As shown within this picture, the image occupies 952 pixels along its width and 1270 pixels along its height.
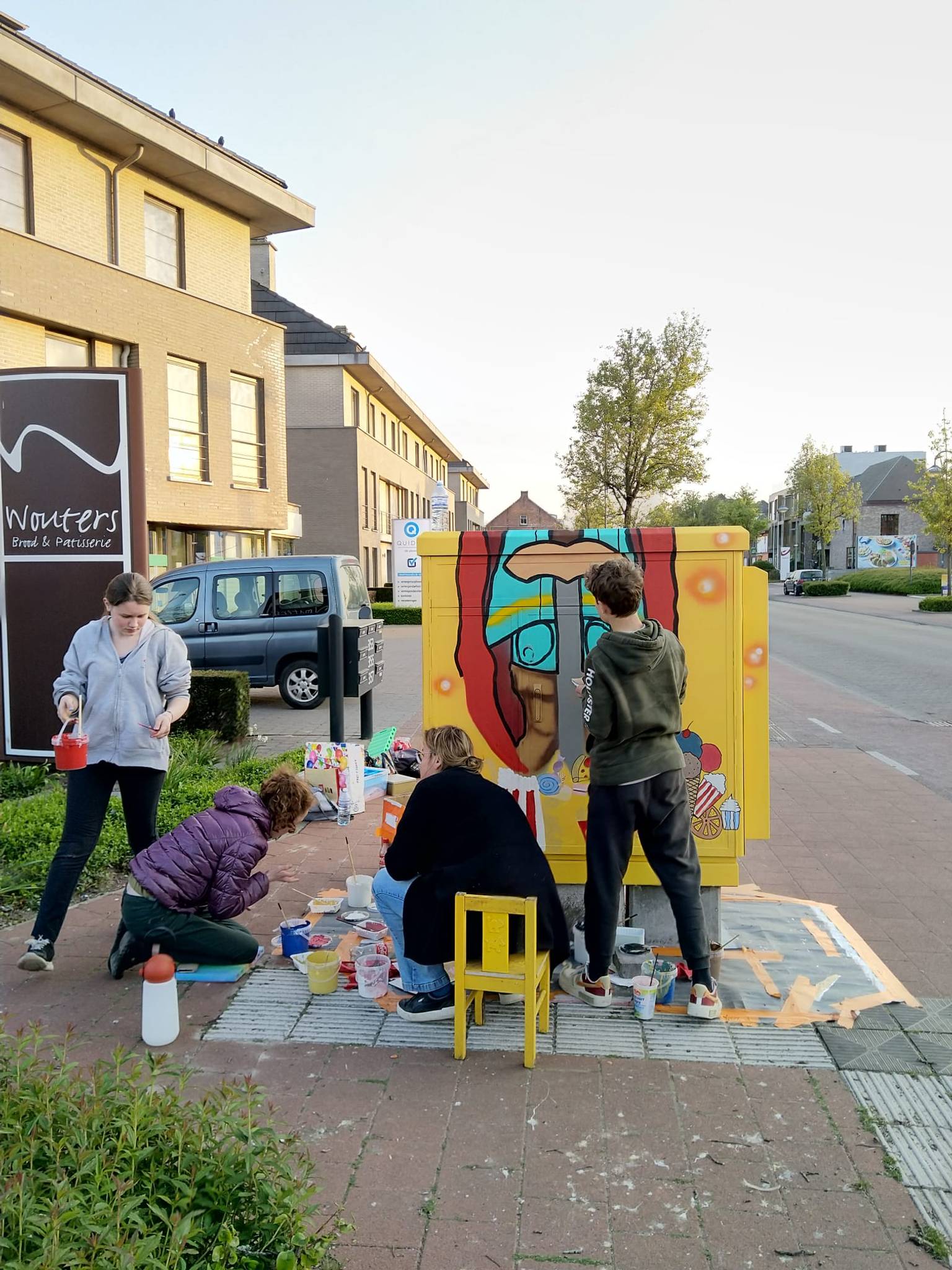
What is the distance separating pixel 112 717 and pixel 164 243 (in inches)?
775

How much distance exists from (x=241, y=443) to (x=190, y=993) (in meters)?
20.8

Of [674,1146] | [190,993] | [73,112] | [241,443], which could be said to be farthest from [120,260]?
[674,1146]

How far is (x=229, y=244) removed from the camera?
22984 millimetres

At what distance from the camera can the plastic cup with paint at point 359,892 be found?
17.1 feet

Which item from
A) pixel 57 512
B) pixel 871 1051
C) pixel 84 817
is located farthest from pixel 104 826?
pixel 871 1051

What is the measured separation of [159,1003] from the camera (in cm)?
364

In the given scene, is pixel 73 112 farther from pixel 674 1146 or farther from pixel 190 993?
pixel 674 1146

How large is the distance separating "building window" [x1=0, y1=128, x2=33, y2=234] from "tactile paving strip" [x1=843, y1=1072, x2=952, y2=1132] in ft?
62.1

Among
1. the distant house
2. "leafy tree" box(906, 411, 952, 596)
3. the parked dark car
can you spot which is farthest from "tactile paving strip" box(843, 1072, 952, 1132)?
the distant house

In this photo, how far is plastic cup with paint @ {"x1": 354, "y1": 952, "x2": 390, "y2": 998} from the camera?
413cm

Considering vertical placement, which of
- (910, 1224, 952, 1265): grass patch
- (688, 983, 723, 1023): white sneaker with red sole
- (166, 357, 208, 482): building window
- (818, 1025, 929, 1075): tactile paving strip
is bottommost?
(818, 1025, 929, 1075): tactile paving strip

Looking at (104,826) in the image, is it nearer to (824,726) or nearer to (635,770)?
(635,770)

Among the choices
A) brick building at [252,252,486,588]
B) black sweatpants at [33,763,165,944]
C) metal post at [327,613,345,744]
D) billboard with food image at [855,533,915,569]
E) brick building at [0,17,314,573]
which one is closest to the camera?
black sweatpants at [33,763,165,944]

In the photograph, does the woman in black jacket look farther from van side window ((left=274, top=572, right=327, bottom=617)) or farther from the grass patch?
van side window ((left=274, top=572, right=327, bottom=617))
